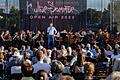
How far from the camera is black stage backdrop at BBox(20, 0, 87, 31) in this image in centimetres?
2614

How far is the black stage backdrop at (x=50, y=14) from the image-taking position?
85.8ft

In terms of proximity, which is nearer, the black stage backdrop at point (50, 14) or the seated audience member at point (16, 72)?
the seated audience member at point (16, 72)

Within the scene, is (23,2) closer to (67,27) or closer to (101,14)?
(67,27)

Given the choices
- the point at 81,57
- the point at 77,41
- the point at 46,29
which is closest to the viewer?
the point at 81,57

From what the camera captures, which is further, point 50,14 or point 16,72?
point 50,14

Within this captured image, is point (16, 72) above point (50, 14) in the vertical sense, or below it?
below

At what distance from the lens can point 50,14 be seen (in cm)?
2630

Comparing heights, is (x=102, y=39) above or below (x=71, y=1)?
below

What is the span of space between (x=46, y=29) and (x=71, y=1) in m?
2.24

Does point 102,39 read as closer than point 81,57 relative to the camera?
No

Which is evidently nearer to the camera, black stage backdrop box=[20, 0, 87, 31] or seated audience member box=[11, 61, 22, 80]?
seated audience member box=[11, 61, 22, 80]

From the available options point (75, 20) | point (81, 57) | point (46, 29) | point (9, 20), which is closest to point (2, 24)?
point (9, 20)

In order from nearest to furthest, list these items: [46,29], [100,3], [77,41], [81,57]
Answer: [81,57], [77,41], [46,29], [100,3]

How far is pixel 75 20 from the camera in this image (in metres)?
26.4
